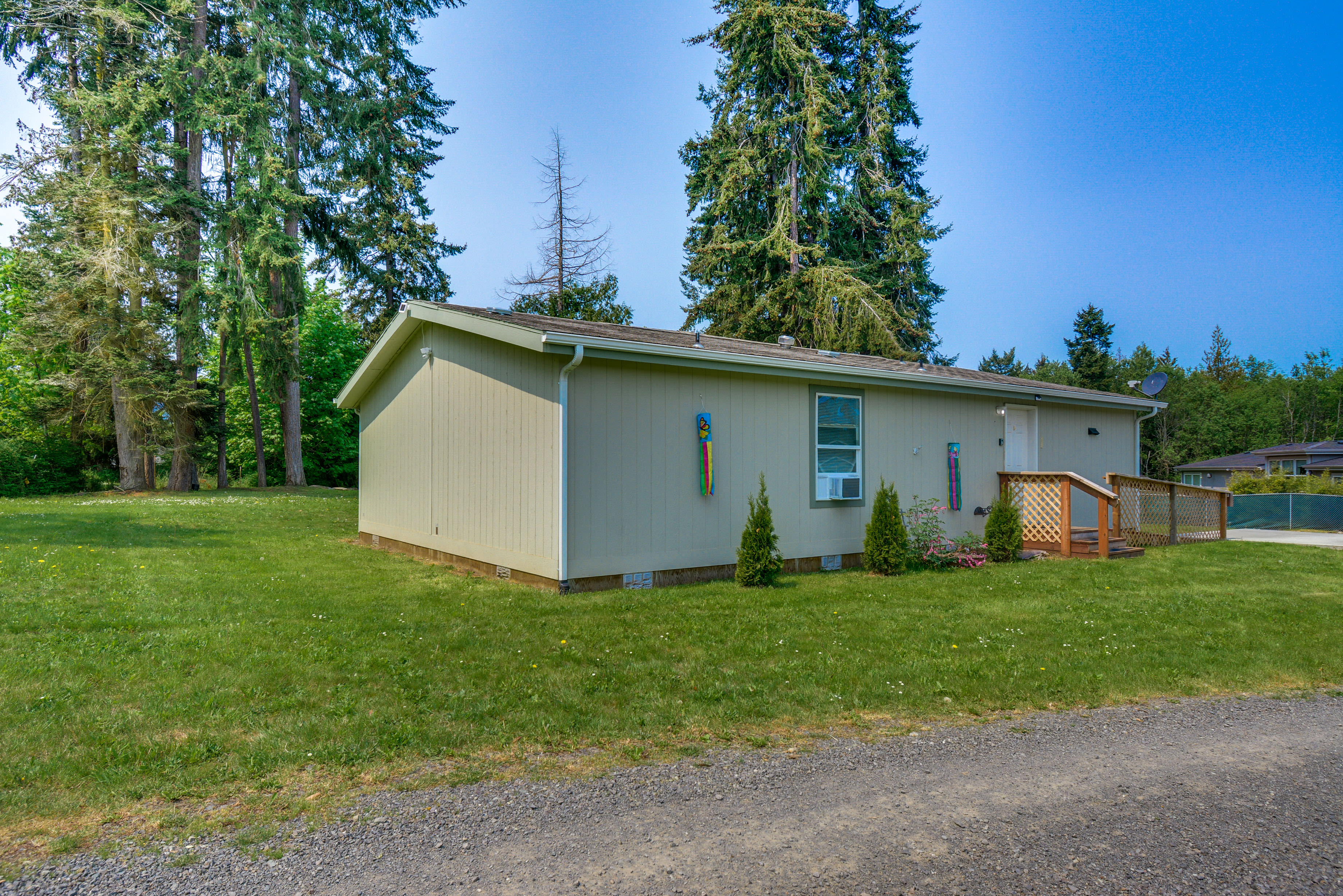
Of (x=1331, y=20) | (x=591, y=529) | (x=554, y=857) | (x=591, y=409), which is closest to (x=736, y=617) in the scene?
(x=591, y=529)

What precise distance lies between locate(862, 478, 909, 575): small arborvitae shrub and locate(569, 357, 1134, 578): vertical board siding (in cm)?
65

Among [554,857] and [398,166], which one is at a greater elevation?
[398,166]

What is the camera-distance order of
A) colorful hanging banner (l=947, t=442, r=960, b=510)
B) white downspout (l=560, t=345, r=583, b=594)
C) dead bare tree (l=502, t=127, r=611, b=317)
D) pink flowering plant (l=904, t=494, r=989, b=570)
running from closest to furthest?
1. white downspout (l=560, t=345, r=583, b=594)
2. pink flowering plant (l=904, t=494, r=989, b=570)
3. colorful hanging banner (l=947, t=442, r=960, b=510)
4. dead bare tree (l=502, t=127, r=611, b=317)

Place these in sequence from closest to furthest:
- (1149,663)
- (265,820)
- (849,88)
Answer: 1. (265,820)
2. (1149,663)
3. (849,88)

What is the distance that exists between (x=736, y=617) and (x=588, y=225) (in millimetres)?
20119

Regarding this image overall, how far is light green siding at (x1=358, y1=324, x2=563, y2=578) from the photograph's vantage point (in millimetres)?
7891

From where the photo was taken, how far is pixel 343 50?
22016mm

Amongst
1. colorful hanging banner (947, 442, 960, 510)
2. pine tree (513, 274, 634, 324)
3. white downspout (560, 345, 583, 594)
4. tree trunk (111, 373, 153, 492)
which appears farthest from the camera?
pine tree (513, 274, 634, 324)

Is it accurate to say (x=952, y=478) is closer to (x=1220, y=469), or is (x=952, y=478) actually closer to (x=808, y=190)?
(x=808, y=190)

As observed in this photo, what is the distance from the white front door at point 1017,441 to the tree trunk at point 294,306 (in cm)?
1788

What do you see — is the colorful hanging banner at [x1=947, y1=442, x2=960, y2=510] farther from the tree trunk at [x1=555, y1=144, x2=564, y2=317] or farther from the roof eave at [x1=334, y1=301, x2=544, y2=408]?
the tree trunk at [x1=555, y1=144, x2=564, y2=317]

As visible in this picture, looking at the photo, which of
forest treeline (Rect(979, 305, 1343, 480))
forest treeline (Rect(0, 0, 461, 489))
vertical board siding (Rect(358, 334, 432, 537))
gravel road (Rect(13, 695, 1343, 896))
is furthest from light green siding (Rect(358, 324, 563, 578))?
forest treeline (Rect(979, 305, 1343, 480))

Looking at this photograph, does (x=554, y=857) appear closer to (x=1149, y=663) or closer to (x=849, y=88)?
(x=1149, y=663)

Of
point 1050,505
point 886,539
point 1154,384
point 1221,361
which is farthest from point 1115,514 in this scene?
point 1221,361
